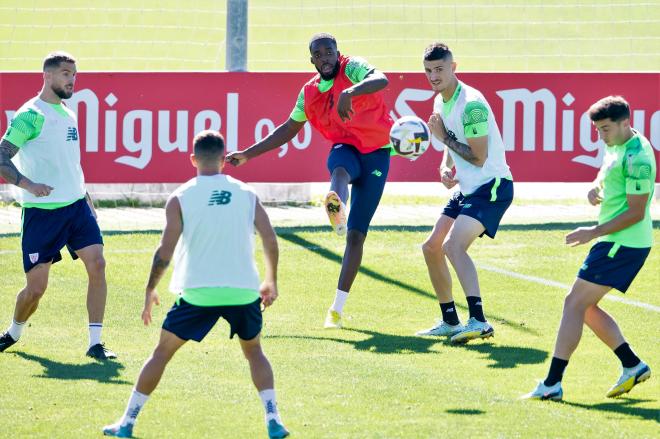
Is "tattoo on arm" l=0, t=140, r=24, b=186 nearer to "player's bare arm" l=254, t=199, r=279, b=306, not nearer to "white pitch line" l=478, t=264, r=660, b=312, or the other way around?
"player's bare arm" l=254, t=199, r=279, b=306

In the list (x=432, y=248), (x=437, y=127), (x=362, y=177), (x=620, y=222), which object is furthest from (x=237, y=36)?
(x=620, y=222)

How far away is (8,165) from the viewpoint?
8867 mm

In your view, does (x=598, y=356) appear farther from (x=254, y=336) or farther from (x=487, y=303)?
(x=254, y=336)

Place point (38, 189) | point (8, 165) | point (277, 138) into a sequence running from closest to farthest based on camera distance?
point (38, 189), point (8, 165), point (277, 138)

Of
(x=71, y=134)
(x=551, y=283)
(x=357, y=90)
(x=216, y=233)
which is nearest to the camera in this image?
(x=216, y=233)

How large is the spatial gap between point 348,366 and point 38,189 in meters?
2.50

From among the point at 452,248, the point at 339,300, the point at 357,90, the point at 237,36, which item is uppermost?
the point at 237,36

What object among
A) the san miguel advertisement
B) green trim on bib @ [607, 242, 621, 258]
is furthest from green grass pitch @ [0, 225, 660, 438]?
the san miguel advertisement

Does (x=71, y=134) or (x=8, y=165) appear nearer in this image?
(x=8, y=165)

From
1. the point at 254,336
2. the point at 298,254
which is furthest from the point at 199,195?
the point at 298,254

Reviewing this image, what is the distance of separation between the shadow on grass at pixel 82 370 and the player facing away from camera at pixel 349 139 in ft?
7.04

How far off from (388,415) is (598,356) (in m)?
2.43

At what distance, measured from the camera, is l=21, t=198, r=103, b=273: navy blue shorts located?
357 inches

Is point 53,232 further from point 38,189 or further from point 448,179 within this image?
point 448,179
